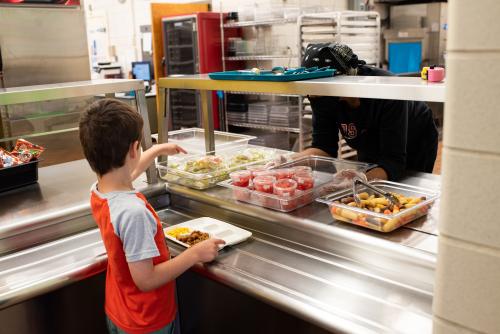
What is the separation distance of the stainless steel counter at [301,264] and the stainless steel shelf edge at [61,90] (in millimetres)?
454

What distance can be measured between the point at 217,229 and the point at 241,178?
0.77ft

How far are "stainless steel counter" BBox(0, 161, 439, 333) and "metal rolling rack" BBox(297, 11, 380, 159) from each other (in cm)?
345

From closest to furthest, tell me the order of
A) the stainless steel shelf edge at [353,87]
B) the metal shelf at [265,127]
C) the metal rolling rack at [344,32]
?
the stainless steel shelf edge at [353,87] < the metal rolling rack at [344,32] < the metal shelf at [265,127]

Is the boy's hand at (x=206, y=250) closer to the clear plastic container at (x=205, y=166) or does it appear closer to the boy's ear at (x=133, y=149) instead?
the boy's ear at (x=133, y=149)

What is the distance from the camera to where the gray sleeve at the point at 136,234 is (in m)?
1.34

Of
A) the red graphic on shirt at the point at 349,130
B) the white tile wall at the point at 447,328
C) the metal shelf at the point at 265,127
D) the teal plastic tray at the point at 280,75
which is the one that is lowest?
the metal shelf at the point at 265,127

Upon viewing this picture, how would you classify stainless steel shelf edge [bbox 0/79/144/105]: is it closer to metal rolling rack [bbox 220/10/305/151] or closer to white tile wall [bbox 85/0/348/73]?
metal rolling rack [bbox 220/10/305/151]

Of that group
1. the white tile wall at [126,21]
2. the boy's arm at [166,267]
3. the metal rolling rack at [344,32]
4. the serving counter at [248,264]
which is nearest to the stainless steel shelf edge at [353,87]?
the serving counter at [248,264]

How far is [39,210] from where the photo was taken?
1.90m

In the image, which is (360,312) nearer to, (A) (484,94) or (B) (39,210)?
(A) (484,94)

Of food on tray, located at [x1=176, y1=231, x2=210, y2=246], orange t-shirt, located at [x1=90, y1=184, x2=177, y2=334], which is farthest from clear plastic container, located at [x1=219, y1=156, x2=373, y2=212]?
orange t-shirt, located at [x1=90, y1=184, x2=177, y2=334]

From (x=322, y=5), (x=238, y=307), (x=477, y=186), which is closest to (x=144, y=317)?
(x=238, y=307)

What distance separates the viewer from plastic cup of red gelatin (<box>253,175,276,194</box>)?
1.83 metres

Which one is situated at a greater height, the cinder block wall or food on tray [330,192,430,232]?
the cinder block wall
